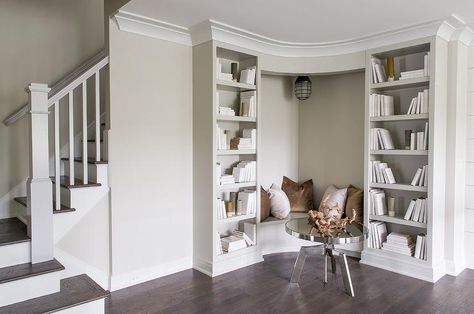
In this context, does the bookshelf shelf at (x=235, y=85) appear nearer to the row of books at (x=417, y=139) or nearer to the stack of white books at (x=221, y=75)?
the stack of white books at (x=221, y=75)

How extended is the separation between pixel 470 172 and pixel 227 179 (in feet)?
8.52

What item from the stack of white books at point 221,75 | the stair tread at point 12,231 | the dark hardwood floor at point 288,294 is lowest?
the dark hardwood floor at point 288,294

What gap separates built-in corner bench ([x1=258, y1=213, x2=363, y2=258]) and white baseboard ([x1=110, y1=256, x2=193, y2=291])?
36.5 inches

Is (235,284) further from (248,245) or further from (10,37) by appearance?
(10,37)

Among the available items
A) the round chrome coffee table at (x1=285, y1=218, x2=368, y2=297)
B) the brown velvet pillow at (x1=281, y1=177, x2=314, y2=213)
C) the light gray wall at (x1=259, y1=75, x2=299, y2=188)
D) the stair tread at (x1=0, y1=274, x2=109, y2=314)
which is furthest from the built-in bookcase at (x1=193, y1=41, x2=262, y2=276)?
the stair tread at (x1=0, y1=274, x2=109, y2=314)

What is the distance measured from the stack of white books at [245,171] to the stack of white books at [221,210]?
1.09ft

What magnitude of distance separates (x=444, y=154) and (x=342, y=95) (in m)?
A: 1.43

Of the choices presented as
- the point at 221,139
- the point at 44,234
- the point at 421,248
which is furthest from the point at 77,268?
the point at 421,248

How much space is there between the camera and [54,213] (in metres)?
3.01

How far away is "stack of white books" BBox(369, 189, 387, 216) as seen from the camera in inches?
158

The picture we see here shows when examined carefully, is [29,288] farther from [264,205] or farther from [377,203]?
[377,203]

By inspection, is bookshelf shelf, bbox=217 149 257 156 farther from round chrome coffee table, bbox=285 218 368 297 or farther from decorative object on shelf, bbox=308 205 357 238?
decorative object on shelf, bbox=308 205 357 238

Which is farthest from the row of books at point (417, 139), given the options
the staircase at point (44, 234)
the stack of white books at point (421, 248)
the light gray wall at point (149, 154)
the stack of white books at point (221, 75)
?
the staircase at point (44, 234)

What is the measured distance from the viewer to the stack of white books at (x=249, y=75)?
406cm
